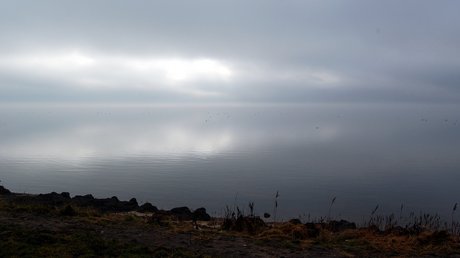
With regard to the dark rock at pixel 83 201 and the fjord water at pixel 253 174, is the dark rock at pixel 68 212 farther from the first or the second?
the fjord water at pixel 253 174

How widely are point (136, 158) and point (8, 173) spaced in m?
13.1

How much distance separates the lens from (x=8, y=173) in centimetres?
3862

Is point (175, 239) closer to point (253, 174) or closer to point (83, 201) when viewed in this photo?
point (83, 201)

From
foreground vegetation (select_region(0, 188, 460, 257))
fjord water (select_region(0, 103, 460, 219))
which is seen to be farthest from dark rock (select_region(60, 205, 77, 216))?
fjord water (select_region(0, 103, 460, 219))

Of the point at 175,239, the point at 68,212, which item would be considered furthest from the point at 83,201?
the point at 175,239

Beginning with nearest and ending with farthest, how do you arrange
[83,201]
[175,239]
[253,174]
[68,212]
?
[175,239], [68,212], [83,201], [253,174]

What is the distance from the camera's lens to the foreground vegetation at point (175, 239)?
9.62 m

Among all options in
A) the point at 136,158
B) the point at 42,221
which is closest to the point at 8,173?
the point at 136,158

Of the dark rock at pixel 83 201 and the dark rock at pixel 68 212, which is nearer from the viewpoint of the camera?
the dark rock at pixel 68 212

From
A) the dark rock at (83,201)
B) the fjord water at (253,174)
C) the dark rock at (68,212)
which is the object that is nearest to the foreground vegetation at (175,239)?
the dark rock at (68,212)

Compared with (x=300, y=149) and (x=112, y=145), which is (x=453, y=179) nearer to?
(x=300, y=149)

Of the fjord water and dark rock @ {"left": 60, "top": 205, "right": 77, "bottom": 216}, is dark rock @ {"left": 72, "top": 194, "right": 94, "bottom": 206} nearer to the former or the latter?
the fjord water

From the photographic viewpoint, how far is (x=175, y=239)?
11.1 metres

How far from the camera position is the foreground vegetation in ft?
31.6
